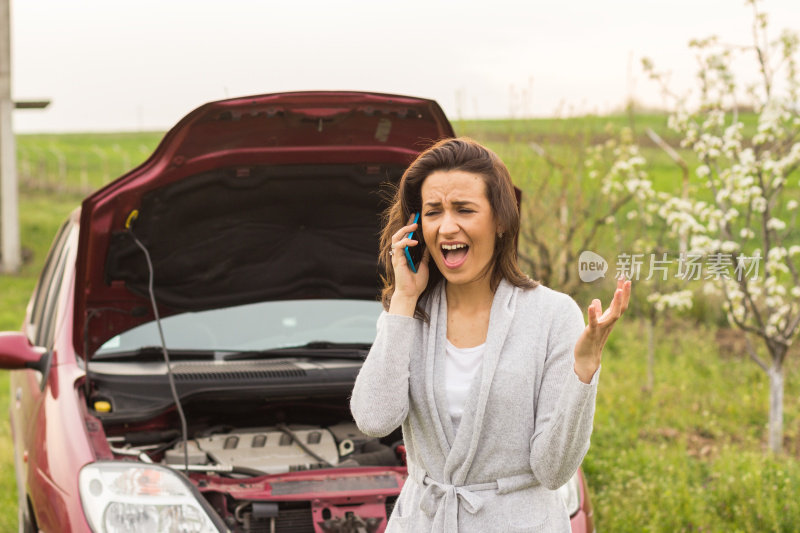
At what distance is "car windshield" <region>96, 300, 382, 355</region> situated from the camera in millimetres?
3812

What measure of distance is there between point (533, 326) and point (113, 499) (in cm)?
154

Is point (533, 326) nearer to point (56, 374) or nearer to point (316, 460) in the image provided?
point (316, 460)

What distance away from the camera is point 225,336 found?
3.90 meters

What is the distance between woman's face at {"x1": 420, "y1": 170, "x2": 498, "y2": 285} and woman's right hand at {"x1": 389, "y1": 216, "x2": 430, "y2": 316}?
Result: 0.24 ft

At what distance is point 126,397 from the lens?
344 centimetres

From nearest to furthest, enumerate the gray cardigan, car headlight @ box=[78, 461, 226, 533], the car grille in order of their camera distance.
→ 1. the gray cardigan
2. car headlight @ box=[78, 461, 226, 533]
3. the car grille

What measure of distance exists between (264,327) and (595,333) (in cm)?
244

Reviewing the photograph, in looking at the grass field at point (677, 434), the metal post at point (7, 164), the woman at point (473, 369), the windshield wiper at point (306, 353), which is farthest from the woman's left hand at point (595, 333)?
the metal post at point (7, 164)

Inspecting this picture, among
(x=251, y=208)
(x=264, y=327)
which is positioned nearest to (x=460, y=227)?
(x=251, y=208)

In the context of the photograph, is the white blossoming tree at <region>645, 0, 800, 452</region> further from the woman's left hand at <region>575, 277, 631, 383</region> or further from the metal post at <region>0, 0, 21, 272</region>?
the metal post at <region>0, 0, 21, 272</region>

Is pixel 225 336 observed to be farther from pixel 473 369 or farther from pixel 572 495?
pixel 473 369

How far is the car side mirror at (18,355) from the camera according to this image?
11.3 ft

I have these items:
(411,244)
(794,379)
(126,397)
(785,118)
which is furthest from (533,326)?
(794,379)

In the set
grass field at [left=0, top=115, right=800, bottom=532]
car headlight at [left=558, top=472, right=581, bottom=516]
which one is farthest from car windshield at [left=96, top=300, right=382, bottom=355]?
grass field at [left=0, top=115, right=800, bottom=532]
